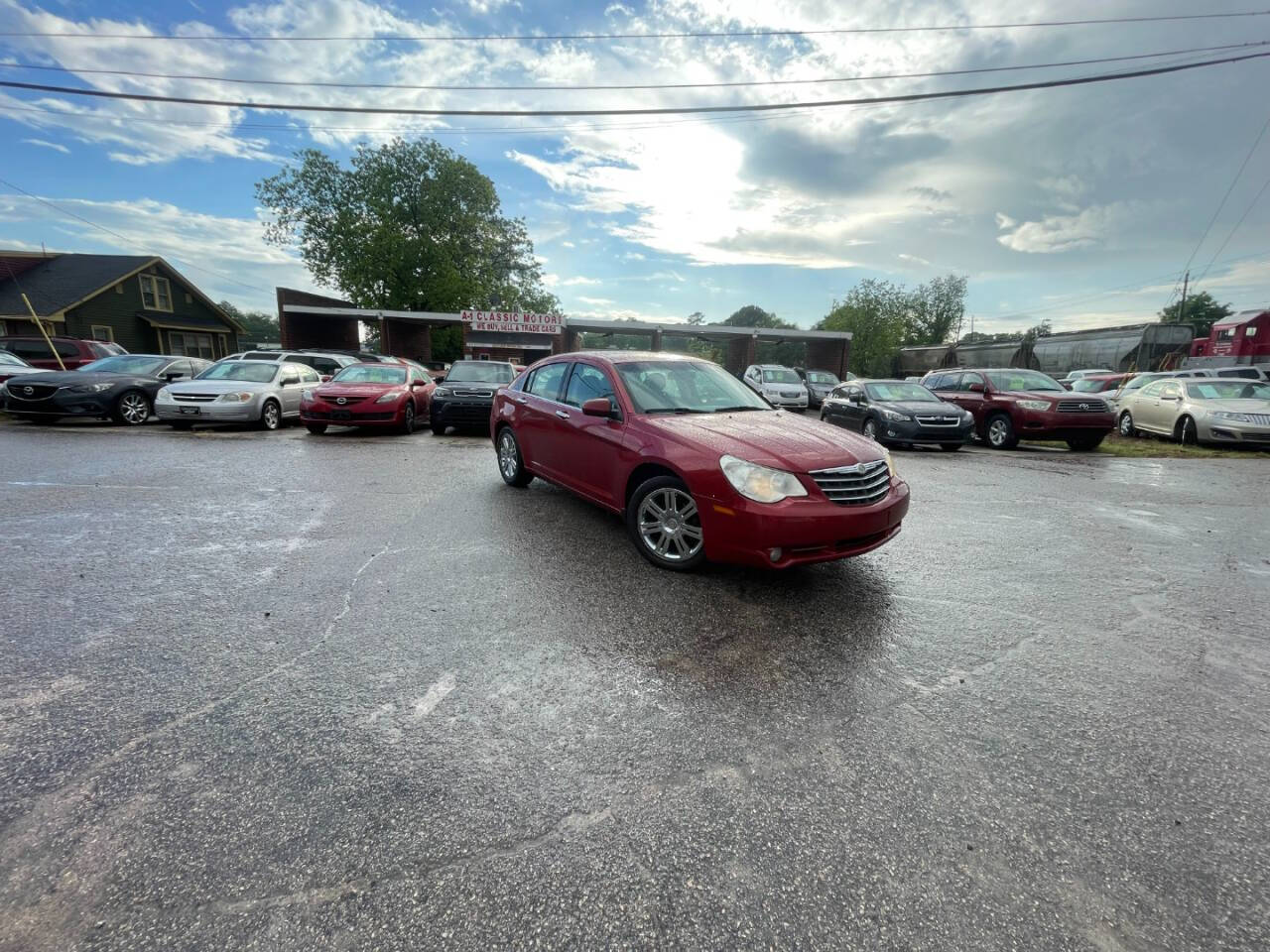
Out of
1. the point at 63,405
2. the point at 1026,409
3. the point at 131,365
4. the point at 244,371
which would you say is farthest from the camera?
the point at 131,365

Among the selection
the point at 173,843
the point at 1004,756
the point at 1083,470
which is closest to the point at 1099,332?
the point at 1083,470

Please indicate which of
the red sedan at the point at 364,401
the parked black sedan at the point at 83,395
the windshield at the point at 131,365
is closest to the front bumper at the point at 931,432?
the red sedan at the point at 364,401

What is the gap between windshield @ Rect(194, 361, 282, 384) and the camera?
458 inches

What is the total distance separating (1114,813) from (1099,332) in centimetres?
3183

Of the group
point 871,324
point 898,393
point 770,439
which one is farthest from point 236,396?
point 871,324

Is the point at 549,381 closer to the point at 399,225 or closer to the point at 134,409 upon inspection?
the point at 134,409

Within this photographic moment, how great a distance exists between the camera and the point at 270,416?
11672mm

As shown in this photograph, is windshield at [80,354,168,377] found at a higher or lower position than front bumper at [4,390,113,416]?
higher

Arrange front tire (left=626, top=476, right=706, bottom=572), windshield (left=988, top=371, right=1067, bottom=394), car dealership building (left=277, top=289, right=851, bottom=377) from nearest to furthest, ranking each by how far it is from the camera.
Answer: front tire (left=626, top=476, right=706, bottom=572)
windshield (left=988, top=371, right=1067, bottom=394)
car dealership building (left=277, top=289, right=851, bottom=377)

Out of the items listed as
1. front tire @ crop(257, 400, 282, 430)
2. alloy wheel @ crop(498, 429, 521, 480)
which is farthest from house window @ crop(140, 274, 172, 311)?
alloy wheel @ crop(498, 429, 521, 480)

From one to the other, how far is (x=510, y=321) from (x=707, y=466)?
24.8 meters

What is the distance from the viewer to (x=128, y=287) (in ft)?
104

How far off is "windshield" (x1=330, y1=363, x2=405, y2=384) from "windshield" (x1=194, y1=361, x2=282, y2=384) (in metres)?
1.28

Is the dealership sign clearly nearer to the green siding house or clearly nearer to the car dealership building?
the car dealership building
